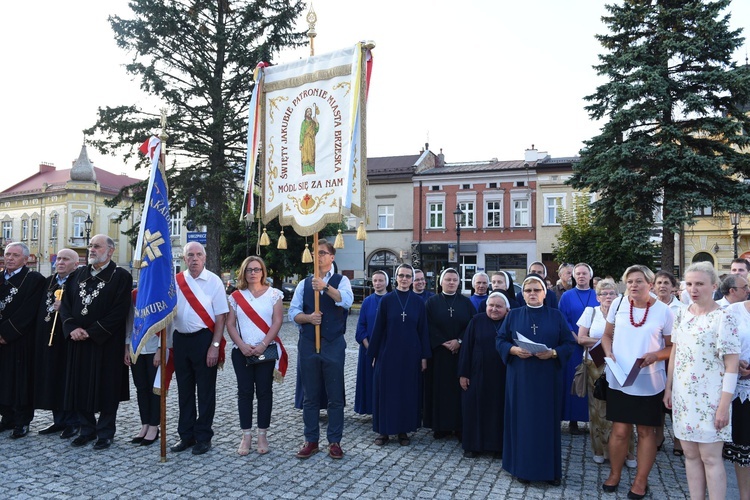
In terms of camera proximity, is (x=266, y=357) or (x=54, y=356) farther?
(x=54, y=356)

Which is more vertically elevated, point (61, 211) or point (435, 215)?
point (61, 211)

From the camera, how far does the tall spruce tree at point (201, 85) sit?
798 inches

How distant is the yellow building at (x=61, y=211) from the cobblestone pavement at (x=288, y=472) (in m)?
48.9

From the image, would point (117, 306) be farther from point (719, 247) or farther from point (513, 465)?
point (719, 247)

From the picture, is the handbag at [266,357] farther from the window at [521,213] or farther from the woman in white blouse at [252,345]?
the window at [521,213]

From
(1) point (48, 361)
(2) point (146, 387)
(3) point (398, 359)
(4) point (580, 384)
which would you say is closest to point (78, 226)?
(1) point (48, 361)

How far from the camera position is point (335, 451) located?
19.1 feet

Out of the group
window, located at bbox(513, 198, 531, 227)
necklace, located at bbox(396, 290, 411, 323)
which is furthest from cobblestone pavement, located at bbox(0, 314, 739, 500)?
window, located at bbox(513, 198, 531, 227)

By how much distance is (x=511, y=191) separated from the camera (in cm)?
3659

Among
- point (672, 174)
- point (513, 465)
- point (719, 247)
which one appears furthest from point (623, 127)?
point (513, 465)

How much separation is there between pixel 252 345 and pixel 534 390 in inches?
110

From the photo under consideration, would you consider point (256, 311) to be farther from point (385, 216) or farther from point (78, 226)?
point (78, 226)

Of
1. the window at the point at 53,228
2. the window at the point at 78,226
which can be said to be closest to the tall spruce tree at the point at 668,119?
the window at the point at 78,226

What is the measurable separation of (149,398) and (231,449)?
3.50 ft
